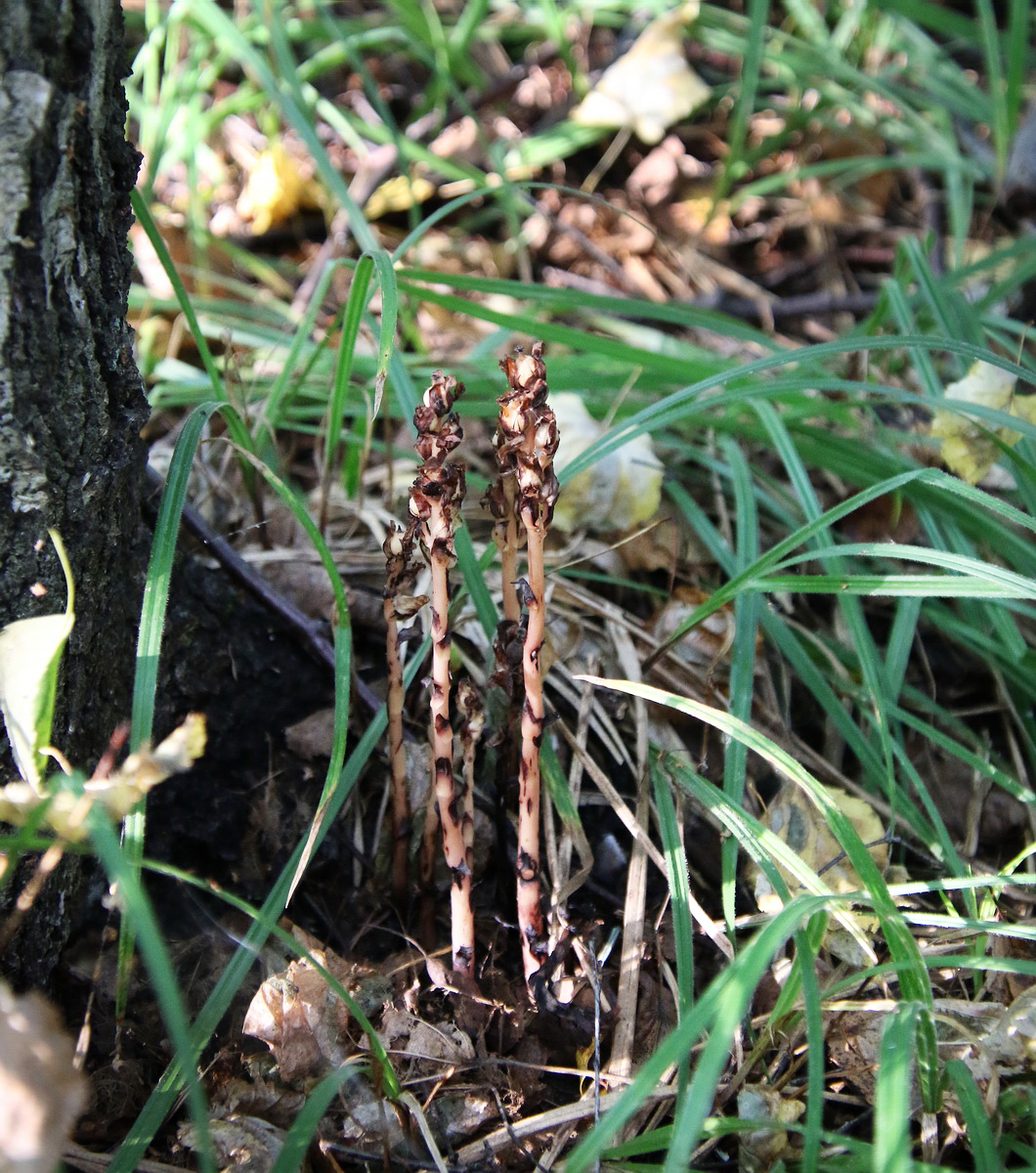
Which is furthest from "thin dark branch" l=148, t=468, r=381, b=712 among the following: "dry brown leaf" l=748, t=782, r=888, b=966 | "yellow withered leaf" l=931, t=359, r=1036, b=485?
"yellow withered leaf" l=931, t=359, r=1036, b=485

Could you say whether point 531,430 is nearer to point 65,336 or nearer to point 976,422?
point 65,336

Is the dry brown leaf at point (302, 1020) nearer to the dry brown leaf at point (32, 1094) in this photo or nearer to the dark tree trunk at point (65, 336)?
the dark tree trunk at point (65, 336)

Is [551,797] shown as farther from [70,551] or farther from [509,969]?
[70,551]

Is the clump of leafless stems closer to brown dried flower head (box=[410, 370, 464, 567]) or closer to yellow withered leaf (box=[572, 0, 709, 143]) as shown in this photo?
brown dried flower head (box=[410, 370, 464, 567])

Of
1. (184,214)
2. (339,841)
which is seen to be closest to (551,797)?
(339,841)

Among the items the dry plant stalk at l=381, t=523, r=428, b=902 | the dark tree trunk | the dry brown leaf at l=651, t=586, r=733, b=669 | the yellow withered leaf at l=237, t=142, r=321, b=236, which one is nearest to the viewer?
the dark tree trunk

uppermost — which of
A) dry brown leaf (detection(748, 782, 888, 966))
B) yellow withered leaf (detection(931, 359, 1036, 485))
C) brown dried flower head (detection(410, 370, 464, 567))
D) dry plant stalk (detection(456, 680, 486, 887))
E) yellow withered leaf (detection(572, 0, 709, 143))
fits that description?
yellow withered leaf (detection(572, 0, 709, 143))
